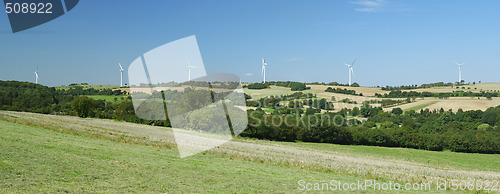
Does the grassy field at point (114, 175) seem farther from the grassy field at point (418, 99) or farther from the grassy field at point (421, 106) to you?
the grassy field at point (421, 106)

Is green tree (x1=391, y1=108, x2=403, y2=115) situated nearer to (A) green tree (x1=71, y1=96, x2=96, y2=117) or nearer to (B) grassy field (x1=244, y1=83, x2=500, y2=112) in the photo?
(B) grassy field (x1=244, y1=83, x2=500, y2=112)

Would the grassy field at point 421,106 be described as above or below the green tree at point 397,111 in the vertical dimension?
above

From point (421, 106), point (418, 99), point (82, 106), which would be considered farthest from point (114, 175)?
point (418, 99)

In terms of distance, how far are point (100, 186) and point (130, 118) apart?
10435 cm

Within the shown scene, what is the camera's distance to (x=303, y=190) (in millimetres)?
19156

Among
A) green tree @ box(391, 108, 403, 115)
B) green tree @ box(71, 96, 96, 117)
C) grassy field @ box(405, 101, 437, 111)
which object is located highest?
green tree @ box(71, 96, 96, 117)

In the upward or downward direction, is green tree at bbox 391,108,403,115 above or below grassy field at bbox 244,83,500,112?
below

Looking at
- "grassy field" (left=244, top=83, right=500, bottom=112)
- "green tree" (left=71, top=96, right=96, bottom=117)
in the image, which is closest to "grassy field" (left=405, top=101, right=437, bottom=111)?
"grassy field" (left=244, top=83, right=500, bottom=112)

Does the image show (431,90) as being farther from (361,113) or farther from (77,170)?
(77,170)

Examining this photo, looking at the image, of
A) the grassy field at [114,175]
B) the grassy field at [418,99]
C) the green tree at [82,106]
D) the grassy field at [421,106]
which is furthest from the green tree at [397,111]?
the grassy field at [114,175]

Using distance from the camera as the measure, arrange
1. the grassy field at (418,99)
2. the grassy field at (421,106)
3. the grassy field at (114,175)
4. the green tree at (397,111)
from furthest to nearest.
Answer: the grassy field at (421,106) < the green tree at (397,111) < the grassy field at (418,99) < the grassy field at (114,175)

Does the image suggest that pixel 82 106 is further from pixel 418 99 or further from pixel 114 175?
pixel 418 99

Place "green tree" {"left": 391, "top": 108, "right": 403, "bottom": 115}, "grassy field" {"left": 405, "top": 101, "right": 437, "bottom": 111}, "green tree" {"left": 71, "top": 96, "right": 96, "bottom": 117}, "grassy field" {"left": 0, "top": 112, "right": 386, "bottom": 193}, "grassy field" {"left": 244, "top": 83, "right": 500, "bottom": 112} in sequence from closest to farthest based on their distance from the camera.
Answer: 1. "grassy field" {"left": 0, "top": 112, "right": 386, "bottom": 193}
2. "green tree" {"left": 71, "top": 96, "right": 96, "bottom": 117}
3. "grassy field" {"left": 244, "top": 83, "right": 500, "bottom": 112}
4. "green tree" {"left": 391, "top": 108, "right": 403, "bottom": 115}
5. "grassy field" {"left": 405, "top": 101, "right": 437, "bottom": 111}

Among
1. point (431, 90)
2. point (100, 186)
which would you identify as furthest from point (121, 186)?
point (431, 90)
